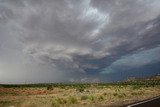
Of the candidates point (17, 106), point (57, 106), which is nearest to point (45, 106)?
point (57, 106)

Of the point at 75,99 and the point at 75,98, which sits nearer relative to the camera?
the point at 75,99

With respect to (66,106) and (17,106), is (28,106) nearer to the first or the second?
(17,106)

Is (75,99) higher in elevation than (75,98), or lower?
lower

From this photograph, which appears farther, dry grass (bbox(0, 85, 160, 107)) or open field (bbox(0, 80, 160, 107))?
open field (bbox(0, 80, 160, 107))

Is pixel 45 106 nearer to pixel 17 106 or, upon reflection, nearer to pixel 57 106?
pixel 57 106

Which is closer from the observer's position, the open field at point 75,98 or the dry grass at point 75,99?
the dry grass at point 75,99

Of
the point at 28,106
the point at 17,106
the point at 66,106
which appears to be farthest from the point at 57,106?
the point at 17,106

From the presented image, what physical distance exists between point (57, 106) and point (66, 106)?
0.96 meters

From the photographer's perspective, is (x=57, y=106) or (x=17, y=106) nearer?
(x=57, y=106)

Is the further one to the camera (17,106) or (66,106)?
(17,106)

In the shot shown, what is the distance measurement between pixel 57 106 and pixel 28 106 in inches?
122

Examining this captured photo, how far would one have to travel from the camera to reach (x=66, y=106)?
23328 mm

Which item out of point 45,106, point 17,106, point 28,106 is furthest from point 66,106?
point 17,106

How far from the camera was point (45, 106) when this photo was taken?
24.7 metres
